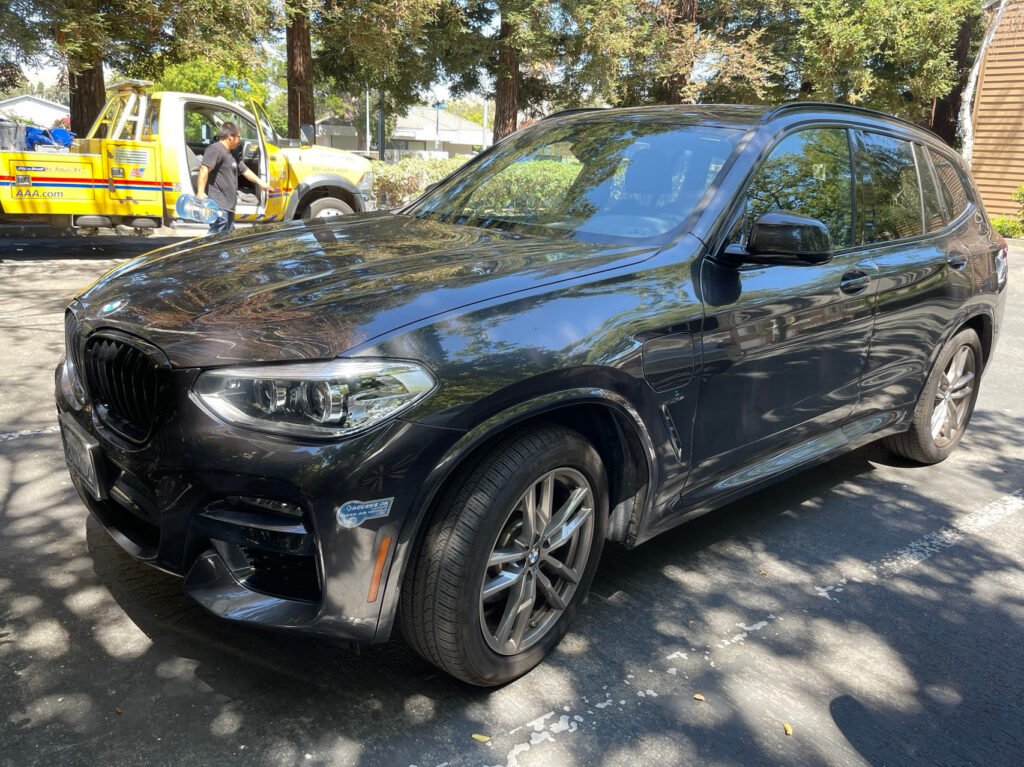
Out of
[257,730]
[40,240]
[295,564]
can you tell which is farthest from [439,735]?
[40,240]

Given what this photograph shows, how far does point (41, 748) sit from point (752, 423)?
8.42 ft

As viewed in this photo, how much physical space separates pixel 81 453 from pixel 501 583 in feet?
4.62

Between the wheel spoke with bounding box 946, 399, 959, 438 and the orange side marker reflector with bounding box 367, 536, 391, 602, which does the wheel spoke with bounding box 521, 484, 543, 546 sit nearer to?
the orange side marker reflector with bounding box 367, 536, 391, 602

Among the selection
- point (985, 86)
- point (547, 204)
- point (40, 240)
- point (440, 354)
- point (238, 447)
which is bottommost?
point (40, 240)

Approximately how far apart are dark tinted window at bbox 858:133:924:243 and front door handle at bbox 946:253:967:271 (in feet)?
0.78

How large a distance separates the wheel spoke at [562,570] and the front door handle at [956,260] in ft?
9.13

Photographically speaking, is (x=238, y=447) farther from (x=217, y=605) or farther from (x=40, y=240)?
(x=40, y=240)

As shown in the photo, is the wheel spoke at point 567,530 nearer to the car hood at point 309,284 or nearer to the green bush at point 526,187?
the car hood at point 309,284

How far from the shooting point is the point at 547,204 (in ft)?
12.3

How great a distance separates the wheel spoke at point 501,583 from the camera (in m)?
2.65

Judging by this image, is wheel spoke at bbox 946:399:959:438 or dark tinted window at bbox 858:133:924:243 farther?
wheel spoke at bbox 946:399:959:438

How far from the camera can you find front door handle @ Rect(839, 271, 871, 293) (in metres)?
3.73

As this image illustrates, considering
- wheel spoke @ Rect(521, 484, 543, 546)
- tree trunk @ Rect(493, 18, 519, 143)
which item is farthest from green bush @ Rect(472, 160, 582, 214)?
tree trunk @ Rect(493, 18, 519, 143)

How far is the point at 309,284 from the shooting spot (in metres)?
2.75
